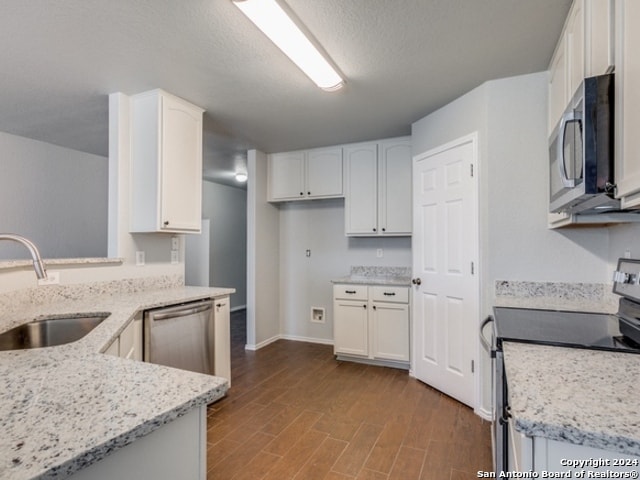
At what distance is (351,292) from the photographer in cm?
355

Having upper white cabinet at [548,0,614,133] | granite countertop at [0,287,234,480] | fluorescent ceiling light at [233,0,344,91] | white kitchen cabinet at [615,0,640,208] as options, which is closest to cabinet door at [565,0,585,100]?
upper white cabinet at [548,0,614,133]

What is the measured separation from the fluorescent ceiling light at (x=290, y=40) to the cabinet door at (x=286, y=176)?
6.04 ft

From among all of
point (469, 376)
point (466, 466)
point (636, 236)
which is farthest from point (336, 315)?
point (636, 236)

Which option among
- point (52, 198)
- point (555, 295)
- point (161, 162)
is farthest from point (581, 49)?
point (52, 198)

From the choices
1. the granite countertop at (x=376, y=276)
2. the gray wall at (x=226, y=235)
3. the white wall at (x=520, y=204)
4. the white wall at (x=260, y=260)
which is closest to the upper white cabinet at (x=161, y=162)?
the white wall at (x=260, y=260)

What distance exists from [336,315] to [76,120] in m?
3.18

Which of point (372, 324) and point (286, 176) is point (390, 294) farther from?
point (286, 176)

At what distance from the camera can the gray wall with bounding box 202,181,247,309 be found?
19.3 ft

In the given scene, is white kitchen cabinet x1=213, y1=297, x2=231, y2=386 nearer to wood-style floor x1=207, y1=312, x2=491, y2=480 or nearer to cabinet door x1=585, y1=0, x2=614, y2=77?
wood-style floor x1=207, y1=312, x2=491, y2=480

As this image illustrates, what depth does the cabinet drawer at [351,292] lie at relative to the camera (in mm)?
3502

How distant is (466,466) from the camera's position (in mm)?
1851

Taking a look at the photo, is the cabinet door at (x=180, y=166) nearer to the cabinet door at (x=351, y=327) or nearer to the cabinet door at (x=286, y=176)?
the cabinet door at (x=286, y=176)

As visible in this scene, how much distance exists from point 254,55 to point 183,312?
1.75 meters

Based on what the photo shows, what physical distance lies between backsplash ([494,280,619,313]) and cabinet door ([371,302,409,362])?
46.2 inches
